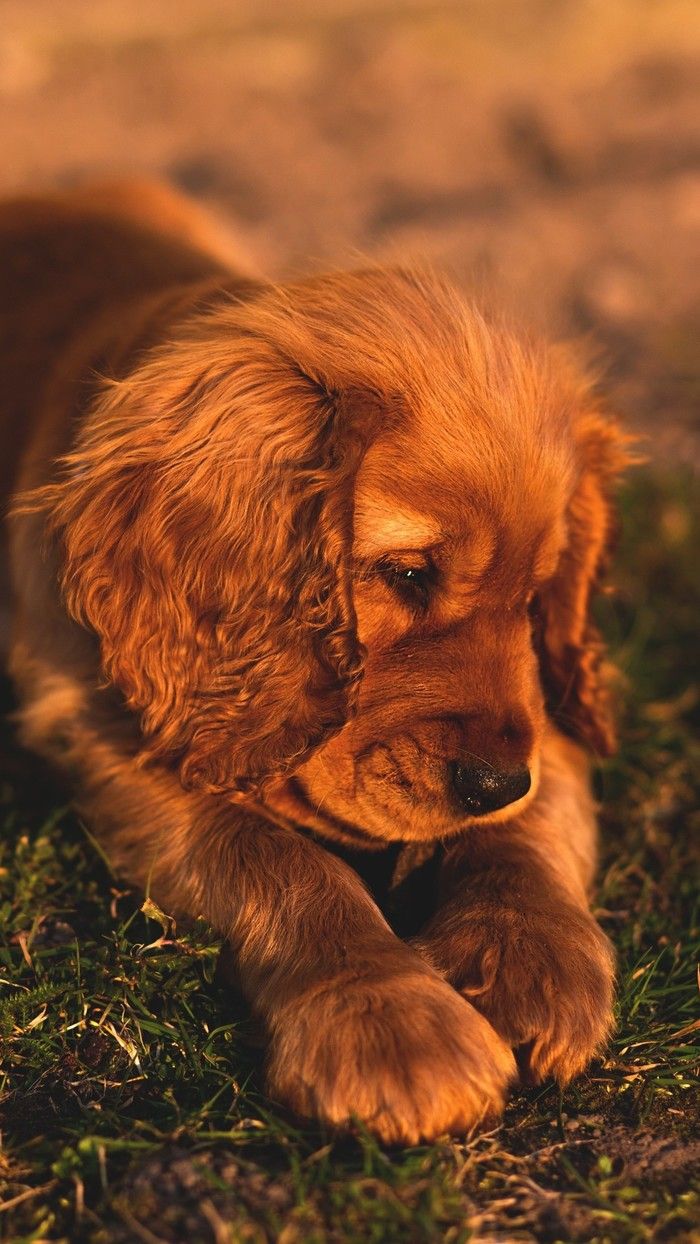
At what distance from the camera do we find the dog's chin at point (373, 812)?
2926mm

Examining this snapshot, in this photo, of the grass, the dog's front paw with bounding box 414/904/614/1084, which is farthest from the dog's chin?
the grass

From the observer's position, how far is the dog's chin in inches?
115

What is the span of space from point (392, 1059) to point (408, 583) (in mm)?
1041

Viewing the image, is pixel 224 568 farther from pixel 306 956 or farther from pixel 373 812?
pixel 306 956

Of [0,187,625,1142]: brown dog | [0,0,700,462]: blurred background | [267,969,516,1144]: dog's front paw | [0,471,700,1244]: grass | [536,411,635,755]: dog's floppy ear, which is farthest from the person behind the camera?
[0,0,700,462]: blurred background

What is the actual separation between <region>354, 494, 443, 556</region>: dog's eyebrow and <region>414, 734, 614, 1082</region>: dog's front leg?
2.23 ft

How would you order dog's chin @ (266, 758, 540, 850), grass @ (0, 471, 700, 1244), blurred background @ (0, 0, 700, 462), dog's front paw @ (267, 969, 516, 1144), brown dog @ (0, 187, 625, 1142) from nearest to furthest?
grass @ (0, 471, 700, 1244) → dog's front paw @ (267, 969, 516, 1144) → brown dog @ (0, 187, 625, 1142) → dog's chin @ (266, 758, 540, 850) → blurred background @ (0, 0, 700, 462)

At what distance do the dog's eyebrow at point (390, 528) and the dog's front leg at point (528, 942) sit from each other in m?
0.68

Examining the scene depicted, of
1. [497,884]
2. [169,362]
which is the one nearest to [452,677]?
[497,884]

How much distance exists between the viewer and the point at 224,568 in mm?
3041

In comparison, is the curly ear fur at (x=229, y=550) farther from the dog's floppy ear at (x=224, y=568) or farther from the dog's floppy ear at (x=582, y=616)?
the dog's floppy ear at (x=582, y=616)

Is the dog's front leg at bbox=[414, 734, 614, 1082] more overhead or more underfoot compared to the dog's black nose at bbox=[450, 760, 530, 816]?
more underfoot

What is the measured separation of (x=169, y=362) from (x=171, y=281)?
1.25m

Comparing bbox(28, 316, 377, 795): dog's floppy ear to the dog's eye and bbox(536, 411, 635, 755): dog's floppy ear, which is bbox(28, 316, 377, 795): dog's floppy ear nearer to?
the dog's eye
